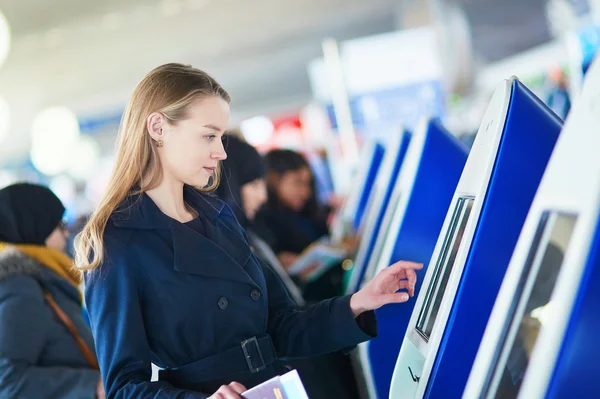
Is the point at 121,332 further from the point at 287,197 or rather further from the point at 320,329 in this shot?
the point at 287,197

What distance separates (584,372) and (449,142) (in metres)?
1.26

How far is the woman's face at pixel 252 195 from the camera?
3316 mm

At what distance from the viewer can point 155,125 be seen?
1639 millimetres

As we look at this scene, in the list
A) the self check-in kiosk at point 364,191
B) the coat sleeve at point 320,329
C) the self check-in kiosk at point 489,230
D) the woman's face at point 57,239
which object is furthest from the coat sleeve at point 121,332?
the self check-in kiosk at point 364,191

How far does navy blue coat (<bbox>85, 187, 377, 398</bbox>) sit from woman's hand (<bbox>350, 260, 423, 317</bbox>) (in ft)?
0.15

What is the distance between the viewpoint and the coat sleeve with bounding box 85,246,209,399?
148 cm

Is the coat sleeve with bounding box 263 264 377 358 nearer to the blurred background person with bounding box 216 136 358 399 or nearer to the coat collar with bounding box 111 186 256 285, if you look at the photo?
the coat collar with bounding box 111 186 256 285

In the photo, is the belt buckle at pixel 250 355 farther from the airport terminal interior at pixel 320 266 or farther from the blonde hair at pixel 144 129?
the blonde hair at pixel 144 129

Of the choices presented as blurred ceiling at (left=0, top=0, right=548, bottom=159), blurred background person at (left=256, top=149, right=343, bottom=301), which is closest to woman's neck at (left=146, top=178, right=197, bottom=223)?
blurred background person at (left=256, top=149, right=343, bottom=301)

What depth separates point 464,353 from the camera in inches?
51.4

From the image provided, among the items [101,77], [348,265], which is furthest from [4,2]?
[348,265]

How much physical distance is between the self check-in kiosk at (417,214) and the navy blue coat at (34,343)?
79 cm

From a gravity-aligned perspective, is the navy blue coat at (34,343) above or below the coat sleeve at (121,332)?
below

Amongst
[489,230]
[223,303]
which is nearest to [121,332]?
[223,303]
